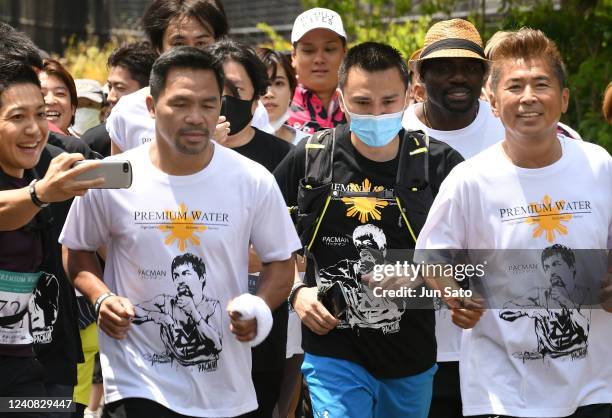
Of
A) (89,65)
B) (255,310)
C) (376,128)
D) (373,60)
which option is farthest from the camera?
(89,65)

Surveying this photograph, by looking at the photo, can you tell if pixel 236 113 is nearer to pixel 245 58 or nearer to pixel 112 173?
pixel 245 58

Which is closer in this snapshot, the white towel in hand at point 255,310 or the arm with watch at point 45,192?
the arm with watch at point 45,192

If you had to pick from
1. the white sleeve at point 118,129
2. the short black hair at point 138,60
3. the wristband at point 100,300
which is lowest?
the wristband at point 100,300

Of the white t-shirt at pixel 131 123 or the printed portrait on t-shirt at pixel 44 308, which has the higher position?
the white t-shirt at pixel 131 123

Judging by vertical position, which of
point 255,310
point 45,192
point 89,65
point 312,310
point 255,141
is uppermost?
point 89,65

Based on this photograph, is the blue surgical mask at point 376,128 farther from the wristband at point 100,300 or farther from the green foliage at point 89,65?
the green foliage at point 89,65

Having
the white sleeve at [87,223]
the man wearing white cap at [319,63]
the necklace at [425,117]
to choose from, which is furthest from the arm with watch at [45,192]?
the man wearing white cap at [319,63]

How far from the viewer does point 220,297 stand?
5785 millimetres

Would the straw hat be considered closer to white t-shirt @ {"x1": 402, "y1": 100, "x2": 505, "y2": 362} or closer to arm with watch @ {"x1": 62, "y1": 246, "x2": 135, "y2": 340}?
white t-shirt @ {"x1": 402, "y1": 100, "x2": 505, "y2": 362}

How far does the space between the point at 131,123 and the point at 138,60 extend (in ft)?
4.49

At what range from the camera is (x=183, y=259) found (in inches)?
225

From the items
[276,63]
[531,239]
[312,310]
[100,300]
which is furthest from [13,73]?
[276,63]

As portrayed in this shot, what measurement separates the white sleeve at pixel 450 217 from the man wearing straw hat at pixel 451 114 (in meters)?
1.28

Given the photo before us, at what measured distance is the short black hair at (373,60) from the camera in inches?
265
